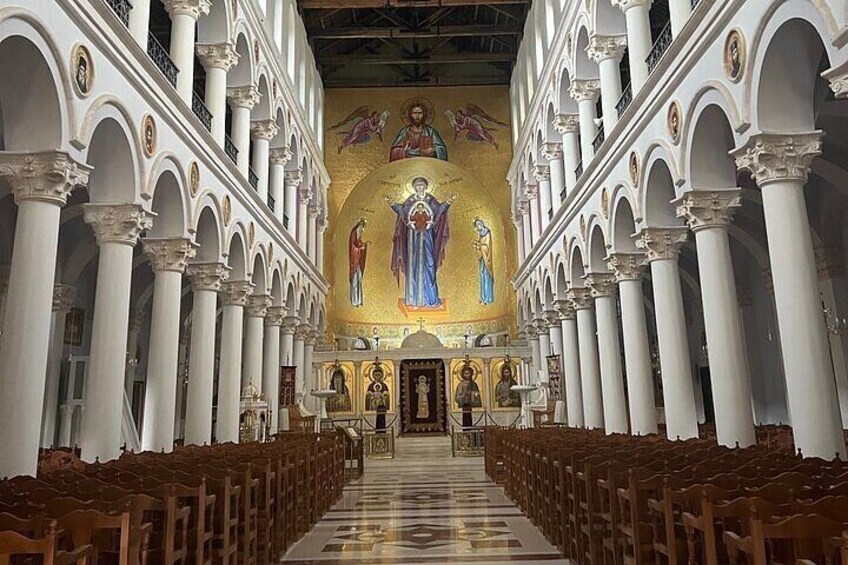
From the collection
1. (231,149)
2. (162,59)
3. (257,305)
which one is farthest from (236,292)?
(162,59)

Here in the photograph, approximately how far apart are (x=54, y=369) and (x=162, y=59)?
907 centimetres

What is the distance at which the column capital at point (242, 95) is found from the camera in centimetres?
1772

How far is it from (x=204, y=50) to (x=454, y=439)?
14.6 metres

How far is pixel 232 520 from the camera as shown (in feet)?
21.1

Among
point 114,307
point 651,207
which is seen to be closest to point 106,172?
point 114,307

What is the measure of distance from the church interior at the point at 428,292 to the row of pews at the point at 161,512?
0.03 meters

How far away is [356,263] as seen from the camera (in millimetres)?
33156

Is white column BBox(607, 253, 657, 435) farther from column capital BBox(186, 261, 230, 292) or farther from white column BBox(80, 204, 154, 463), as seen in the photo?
white column BBox(80, 204, 154, 463)

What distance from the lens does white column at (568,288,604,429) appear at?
1834 cm

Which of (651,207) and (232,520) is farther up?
(651,207)

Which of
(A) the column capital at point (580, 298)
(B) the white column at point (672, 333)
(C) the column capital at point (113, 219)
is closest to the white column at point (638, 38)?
(B) the white column at point (672, 333)

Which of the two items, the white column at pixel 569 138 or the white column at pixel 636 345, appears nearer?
the white column at pixel 636 345

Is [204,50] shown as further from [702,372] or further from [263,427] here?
[702,372]

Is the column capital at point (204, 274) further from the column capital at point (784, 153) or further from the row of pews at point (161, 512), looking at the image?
the column capital at point (784, 153)
